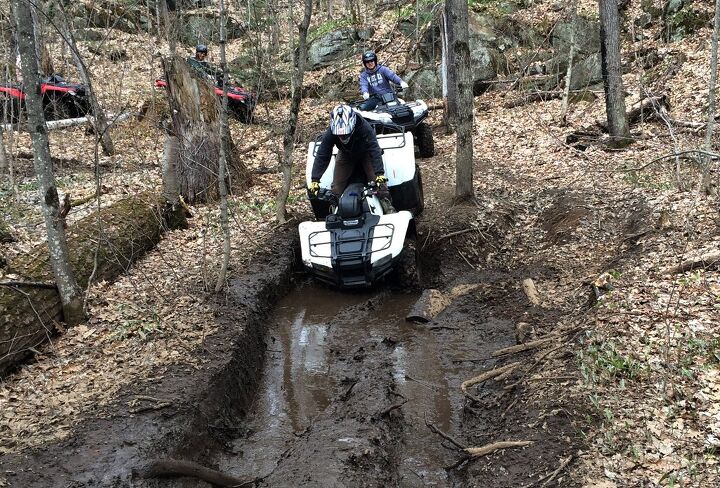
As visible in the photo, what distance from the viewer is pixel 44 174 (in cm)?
524

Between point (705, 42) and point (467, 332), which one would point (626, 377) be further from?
point (705, 42)

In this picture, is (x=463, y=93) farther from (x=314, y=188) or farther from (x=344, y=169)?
(x=314, y=188)

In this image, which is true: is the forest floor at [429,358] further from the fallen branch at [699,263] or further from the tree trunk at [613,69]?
the tree trunk at [613,69]

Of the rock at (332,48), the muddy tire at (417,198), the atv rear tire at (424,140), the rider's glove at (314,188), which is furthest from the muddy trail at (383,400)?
the rock at (332,48)

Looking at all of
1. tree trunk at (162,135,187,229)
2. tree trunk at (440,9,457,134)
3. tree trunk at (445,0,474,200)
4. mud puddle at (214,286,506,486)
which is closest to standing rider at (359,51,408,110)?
tree trunk at (440,9,457,134)

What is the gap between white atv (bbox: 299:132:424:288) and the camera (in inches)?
274

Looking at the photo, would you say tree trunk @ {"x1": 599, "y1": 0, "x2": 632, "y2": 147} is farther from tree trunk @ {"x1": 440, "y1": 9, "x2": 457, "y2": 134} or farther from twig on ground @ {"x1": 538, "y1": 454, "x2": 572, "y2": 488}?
twig on ground @ {"x1": 538, "y1": 454, "x2": 572, "y2": 488}

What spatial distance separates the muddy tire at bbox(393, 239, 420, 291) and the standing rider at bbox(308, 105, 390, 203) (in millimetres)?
838

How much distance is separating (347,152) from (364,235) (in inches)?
57.9

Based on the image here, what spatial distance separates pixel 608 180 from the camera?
351 inches

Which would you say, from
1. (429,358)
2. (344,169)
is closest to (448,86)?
(344,169)

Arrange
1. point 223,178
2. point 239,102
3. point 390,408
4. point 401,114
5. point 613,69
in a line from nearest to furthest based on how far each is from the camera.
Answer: point 390,408, point 223,178, point 613,69, point 401,114, point 239,102

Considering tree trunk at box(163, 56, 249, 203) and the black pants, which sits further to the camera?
tree trunk at box(163, 56, 249, 203)

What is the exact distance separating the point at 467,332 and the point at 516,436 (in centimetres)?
233
